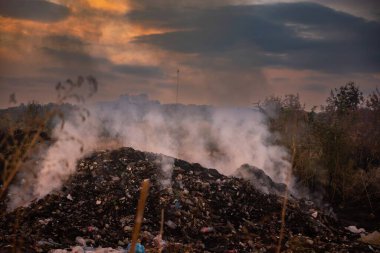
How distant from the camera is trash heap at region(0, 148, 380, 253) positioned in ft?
19.7

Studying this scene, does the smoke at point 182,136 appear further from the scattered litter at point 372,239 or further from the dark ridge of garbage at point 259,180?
the scattered litter at point 372,239

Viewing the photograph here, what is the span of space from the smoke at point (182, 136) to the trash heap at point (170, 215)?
1.59 feet

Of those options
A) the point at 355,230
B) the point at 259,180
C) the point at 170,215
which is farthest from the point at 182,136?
the point at 355,230

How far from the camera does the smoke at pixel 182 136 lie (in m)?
9.03

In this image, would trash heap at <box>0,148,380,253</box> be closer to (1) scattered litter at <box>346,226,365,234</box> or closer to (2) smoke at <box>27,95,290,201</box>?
(1) scattered litter at <box>346,226,365,234</box>

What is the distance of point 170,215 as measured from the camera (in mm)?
6961

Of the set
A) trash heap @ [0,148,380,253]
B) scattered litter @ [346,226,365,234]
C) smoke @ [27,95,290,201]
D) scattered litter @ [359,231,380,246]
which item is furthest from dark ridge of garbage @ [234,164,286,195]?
scattered litter @ [359,231,380,246]

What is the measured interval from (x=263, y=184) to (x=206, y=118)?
4874mm

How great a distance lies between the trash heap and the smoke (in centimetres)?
48

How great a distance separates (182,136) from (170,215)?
556 centimetres

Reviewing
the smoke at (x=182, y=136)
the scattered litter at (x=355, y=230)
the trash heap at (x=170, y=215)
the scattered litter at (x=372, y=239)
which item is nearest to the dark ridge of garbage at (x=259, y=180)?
the trash heap at (x=170, y=215)

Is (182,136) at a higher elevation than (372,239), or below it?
higher

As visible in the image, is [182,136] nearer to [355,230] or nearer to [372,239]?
[355,230]

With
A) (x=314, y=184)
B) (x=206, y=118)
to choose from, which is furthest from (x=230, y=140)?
(x=314, y=184)
